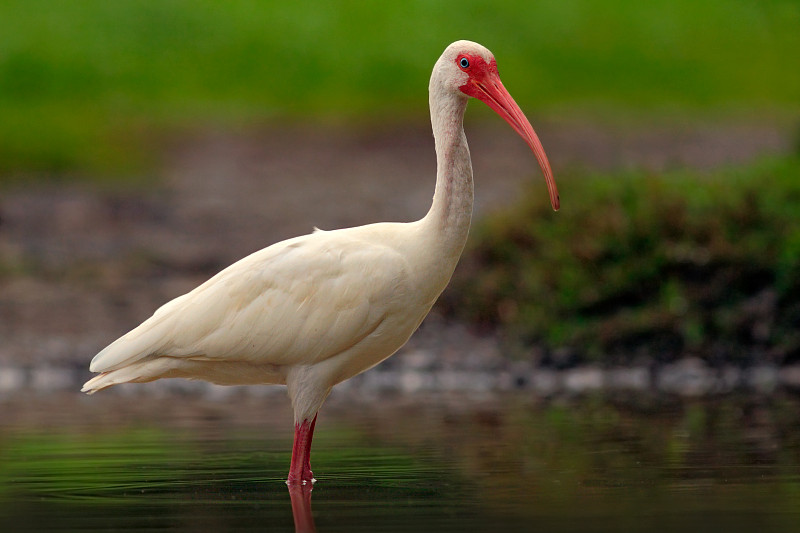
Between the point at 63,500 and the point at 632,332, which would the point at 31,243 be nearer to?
the point at 632,332

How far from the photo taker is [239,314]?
927 cm

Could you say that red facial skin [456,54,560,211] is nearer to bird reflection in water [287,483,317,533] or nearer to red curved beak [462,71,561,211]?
red curved beak [462,71,561,211]

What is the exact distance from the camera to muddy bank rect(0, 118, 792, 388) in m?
16.6

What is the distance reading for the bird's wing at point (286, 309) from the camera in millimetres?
8961

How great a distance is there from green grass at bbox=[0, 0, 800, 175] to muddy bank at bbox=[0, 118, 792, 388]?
1893 mm

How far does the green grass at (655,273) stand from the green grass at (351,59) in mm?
11093

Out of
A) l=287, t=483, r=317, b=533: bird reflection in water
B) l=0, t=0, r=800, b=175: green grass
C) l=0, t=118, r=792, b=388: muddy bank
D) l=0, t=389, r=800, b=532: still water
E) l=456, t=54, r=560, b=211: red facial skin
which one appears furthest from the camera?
l=0, t=0, r=800, b=175: green grass

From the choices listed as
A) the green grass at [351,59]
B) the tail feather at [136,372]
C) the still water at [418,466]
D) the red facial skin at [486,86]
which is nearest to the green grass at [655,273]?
the still water at [418,466]

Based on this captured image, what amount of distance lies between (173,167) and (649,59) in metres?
11.0

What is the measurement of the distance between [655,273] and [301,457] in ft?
23.5

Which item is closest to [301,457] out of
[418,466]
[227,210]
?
[418,466]

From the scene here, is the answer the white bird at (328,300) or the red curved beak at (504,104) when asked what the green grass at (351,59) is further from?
the red curved beak at (504,104)

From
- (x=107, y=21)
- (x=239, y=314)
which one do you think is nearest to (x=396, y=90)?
(x=107, y=21)

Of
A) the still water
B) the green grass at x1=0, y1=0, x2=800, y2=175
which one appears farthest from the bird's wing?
the green grass at x1=0, y1=0, x2=800, y2=175
